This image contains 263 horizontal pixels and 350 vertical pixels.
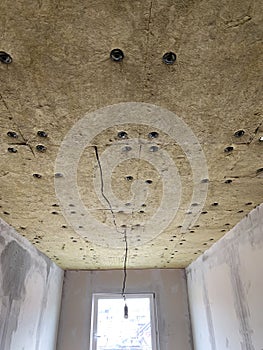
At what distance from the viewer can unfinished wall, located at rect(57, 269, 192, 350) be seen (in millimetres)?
3771

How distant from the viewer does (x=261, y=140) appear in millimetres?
1395

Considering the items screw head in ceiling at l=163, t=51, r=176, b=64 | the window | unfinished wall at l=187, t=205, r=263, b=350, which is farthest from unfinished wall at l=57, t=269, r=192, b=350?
screw head in ceiling at l=163, t=51, r=176, b=64

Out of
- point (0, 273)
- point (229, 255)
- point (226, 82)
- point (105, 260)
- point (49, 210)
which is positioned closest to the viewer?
point (226, 82)

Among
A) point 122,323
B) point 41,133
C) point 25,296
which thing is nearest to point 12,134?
point 41,133

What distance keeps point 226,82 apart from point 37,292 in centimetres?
296

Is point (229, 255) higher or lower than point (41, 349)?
higher

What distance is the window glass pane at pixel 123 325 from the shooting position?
380 centimetres

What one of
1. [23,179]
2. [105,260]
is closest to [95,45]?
[23,179]

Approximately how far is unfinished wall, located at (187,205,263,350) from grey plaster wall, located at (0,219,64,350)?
1.87 m

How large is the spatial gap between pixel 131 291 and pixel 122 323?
1.44ft

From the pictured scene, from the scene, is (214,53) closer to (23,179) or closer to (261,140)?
(261,140)

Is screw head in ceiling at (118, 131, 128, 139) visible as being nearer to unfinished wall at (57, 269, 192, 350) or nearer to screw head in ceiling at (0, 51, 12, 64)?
screw head in ceiling at (0, 51, 12, 64)

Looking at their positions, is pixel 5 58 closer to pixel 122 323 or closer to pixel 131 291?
pixel 131 291

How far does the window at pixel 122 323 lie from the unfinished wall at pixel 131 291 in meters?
0.09
